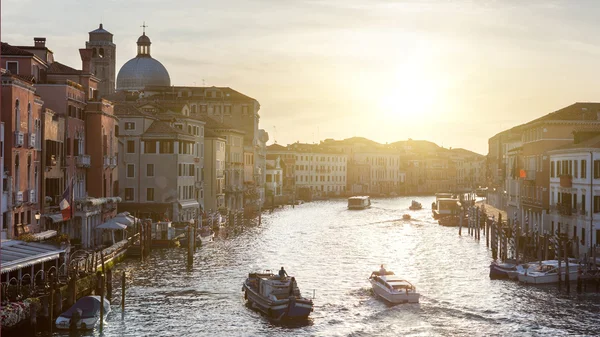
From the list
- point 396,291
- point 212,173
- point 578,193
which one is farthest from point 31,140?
point 212,173

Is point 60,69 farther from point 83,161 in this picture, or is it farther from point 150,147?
point 150,147

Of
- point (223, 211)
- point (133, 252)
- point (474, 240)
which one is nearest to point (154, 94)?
point (223, 211)

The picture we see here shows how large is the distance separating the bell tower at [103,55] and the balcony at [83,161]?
62.9 metres

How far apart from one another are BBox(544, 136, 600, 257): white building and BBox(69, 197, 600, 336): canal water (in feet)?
16.5

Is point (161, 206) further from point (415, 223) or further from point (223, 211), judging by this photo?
point (415, 223)

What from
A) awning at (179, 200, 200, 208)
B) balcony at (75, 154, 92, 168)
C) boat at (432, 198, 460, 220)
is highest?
balcony at (75, 154, 92, 168)

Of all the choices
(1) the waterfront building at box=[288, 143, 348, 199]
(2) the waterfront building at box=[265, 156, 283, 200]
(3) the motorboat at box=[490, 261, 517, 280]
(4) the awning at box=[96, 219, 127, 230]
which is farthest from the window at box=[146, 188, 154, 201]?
(1) the waterfront building at box=[288, 143, 348, 199]

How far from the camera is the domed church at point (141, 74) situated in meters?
106

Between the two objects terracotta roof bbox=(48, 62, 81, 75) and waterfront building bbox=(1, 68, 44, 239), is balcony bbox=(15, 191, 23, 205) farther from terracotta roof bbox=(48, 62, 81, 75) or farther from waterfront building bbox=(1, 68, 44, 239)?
terracotta roof bbox=(48, 62, 81, 75)

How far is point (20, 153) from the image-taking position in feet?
114

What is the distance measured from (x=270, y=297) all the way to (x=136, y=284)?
28.3 ft

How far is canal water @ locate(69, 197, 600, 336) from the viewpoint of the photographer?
27484 millimetres

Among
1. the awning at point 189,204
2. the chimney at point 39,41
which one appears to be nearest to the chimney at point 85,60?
the chimney at point 39,41

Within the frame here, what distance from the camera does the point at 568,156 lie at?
44531mm
